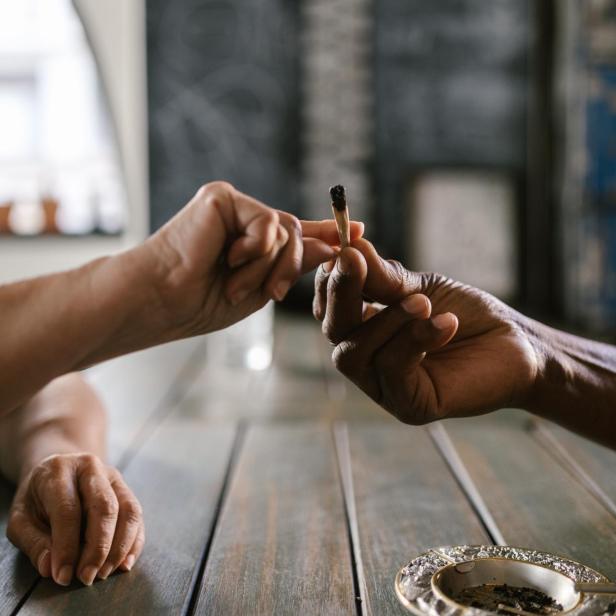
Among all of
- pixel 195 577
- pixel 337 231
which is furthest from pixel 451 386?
pixel 195 577

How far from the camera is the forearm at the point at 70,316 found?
71 centimetres

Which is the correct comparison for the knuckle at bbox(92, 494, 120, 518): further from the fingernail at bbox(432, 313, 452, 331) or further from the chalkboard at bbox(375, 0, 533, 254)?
the chalkboard at bbox(375, 0, 533, 254)

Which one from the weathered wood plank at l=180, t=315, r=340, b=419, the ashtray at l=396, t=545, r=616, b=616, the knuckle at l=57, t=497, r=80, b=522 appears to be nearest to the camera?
the ashtray at l=396, t=545, r=616, b=616

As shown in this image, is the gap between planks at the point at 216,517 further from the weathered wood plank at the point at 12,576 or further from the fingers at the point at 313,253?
the fingers at the point at 313,253

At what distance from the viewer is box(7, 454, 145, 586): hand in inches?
32.2

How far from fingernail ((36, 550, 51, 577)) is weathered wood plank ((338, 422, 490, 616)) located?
34 centimetres

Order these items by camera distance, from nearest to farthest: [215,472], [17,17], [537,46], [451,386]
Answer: [451,386], [215,472], [17,17], [537,46]

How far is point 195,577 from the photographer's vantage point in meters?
0.82

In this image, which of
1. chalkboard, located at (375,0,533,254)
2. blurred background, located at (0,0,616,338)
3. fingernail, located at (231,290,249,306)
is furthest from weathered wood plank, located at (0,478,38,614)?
chalkboard, located at (375,0,533,254)

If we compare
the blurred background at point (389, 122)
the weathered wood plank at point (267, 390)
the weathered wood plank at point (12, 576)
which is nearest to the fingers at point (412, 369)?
the weathered wood plank at point (12, 576)

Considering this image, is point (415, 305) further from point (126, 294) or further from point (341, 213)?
point (126, 294)

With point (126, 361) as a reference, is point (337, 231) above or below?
above

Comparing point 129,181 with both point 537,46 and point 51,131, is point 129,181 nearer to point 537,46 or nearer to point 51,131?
point 51,131

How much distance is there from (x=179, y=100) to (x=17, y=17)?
1071 millimetres
